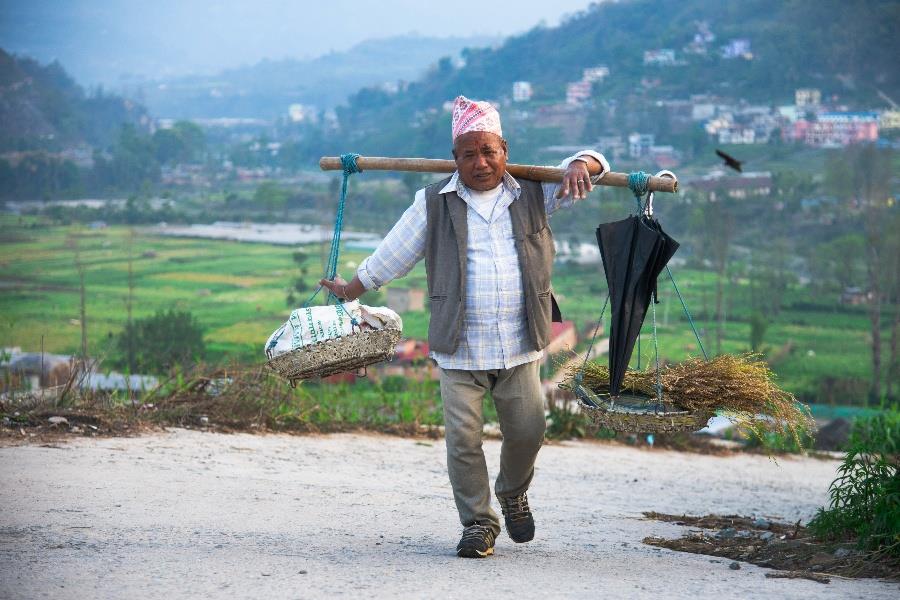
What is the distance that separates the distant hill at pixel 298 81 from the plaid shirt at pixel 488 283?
6011 cm

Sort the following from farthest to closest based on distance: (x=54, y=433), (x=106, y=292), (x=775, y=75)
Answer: (x=775, y=75) → (x=106, y=292) → (x=54, y=433)

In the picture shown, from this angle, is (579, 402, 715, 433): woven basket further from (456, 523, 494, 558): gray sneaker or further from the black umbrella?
(456, 523, 494, 558): gray sneaker

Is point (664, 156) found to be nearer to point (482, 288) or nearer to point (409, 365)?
point (409, 365)

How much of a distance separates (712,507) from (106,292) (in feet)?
92.4

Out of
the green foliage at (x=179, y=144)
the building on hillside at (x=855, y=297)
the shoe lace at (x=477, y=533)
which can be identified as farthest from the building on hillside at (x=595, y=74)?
the shoe lace at (x=477, y=533)

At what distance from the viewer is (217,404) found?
333 inches

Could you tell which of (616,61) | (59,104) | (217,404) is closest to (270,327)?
(59,104)

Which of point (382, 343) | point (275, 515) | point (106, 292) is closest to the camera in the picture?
point (382, 343)

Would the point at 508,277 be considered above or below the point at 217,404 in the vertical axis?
above

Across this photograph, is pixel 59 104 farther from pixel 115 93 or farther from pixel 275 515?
pixel 275 515

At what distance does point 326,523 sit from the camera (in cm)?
572

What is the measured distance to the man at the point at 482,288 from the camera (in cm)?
494

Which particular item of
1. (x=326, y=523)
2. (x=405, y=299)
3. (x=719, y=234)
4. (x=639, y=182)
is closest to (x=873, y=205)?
(x=719, y=234)

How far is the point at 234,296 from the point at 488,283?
2984 cm
